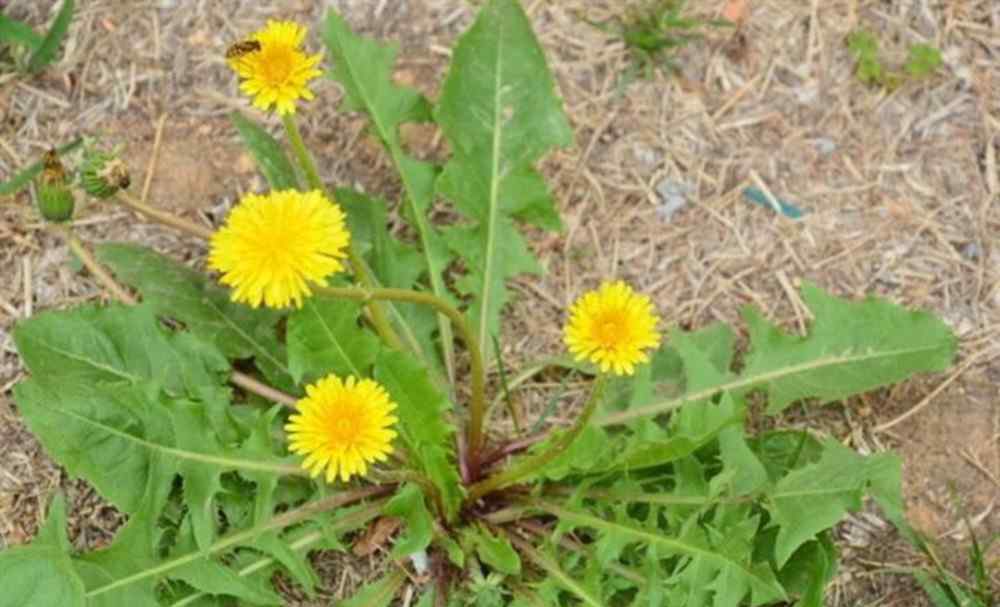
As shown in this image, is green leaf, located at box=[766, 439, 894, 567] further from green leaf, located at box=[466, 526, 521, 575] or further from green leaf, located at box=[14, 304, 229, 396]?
green leaf, located at box=[14, 304, 229, 396]

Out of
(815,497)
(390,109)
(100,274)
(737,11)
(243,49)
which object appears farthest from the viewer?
(737,11)

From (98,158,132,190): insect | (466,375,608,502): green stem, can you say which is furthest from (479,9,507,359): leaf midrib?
(98,158,132,190): insect

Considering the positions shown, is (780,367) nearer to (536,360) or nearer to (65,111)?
(536,360)

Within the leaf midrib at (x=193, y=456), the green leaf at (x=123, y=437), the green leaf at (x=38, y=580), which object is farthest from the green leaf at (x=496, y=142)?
the green leaf at (x=38, y=580)

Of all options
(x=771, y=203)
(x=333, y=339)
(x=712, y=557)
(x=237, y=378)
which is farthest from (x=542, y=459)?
(x=771, y=203)

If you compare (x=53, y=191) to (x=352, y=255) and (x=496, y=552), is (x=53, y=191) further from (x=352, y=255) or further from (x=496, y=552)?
(x=496, y=552)

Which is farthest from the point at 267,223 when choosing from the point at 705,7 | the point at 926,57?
the point at 926,57

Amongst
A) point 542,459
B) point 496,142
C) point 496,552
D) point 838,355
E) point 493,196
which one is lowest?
point 496,552
